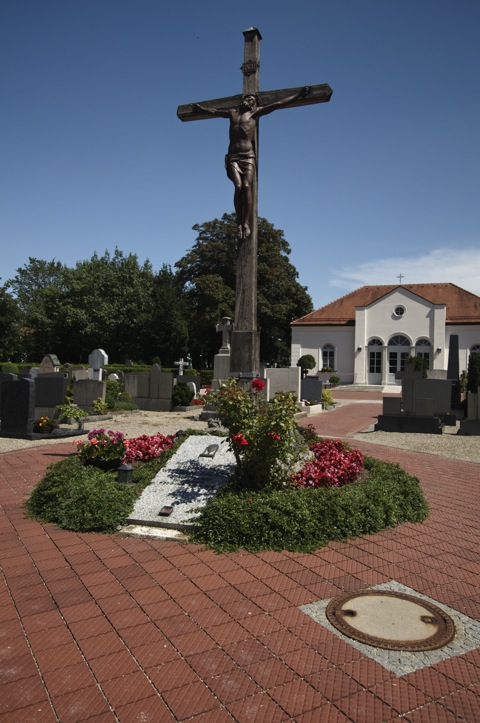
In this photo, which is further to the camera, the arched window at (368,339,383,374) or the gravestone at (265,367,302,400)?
the arched window at (368,339,383,374)

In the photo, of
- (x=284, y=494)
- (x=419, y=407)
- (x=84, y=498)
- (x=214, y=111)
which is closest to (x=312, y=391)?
(x=419, y=407)

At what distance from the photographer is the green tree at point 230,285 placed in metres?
38.9

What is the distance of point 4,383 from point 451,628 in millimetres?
11407

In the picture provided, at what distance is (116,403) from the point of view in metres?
18.0

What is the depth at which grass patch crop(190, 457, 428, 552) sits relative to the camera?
5421mm

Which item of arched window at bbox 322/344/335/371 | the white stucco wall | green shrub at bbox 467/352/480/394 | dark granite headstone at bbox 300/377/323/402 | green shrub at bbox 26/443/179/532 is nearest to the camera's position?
green shrub at bbox 26/443/179/532

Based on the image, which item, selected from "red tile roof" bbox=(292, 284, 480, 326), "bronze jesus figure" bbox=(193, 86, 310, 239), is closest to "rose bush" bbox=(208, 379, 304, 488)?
"bronze jesus figure" bbox=(193, 86, 310, 239)

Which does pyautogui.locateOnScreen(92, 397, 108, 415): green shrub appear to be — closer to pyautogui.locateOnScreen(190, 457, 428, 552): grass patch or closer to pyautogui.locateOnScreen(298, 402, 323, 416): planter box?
pyautogui.locateOnScreen(298, 402, 323, 416): planter box

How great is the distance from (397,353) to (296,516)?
34.6 metres

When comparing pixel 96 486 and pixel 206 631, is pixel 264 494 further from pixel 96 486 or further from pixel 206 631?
pixel 206 631

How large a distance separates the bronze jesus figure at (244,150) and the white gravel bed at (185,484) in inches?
145

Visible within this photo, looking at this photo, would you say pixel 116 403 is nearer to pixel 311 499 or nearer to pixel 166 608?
pixel 311 499

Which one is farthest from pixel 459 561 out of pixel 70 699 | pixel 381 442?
pixel 381 442

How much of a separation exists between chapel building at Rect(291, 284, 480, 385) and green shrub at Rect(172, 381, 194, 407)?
21.8 metres
